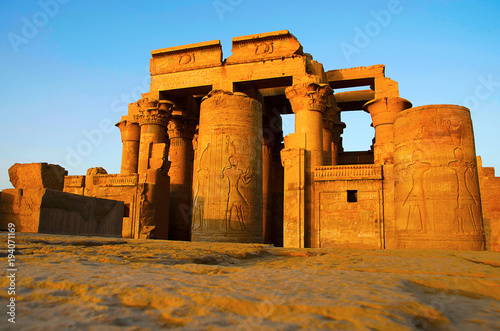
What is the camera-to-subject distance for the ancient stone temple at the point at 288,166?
891 centimetres

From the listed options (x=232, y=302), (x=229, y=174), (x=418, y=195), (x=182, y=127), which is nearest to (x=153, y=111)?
(x=182, y=127)

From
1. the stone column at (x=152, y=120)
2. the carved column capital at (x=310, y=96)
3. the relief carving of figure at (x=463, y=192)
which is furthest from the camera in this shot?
the stone column at (x=152, y=120)

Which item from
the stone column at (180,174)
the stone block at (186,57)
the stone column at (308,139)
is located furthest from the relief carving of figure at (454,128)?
the stone column at (180,174)

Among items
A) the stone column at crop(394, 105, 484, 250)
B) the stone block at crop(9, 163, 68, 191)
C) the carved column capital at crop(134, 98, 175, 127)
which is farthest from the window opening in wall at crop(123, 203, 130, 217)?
the stone column at crop(394, 105, 484, 250)

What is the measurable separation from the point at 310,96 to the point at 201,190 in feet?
16.9

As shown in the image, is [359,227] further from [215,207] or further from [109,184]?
[109,184]

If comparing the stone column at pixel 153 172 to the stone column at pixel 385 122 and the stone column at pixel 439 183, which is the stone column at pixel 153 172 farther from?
the stone column at pixel 439 183

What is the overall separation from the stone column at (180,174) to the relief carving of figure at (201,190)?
20.2ft

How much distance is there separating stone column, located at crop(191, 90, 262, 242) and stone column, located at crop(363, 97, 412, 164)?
567cm

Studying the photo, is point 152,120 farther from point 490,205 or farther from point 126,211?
point 490,205

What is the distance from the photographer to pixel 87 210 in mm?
8516

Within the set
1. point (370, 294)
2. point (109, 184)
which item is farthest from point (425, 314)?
point (109, 184)

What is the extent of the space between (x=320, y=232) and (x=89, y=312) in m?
10.6

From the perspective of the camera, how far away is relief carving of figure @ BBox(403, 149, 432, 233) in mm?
8852
